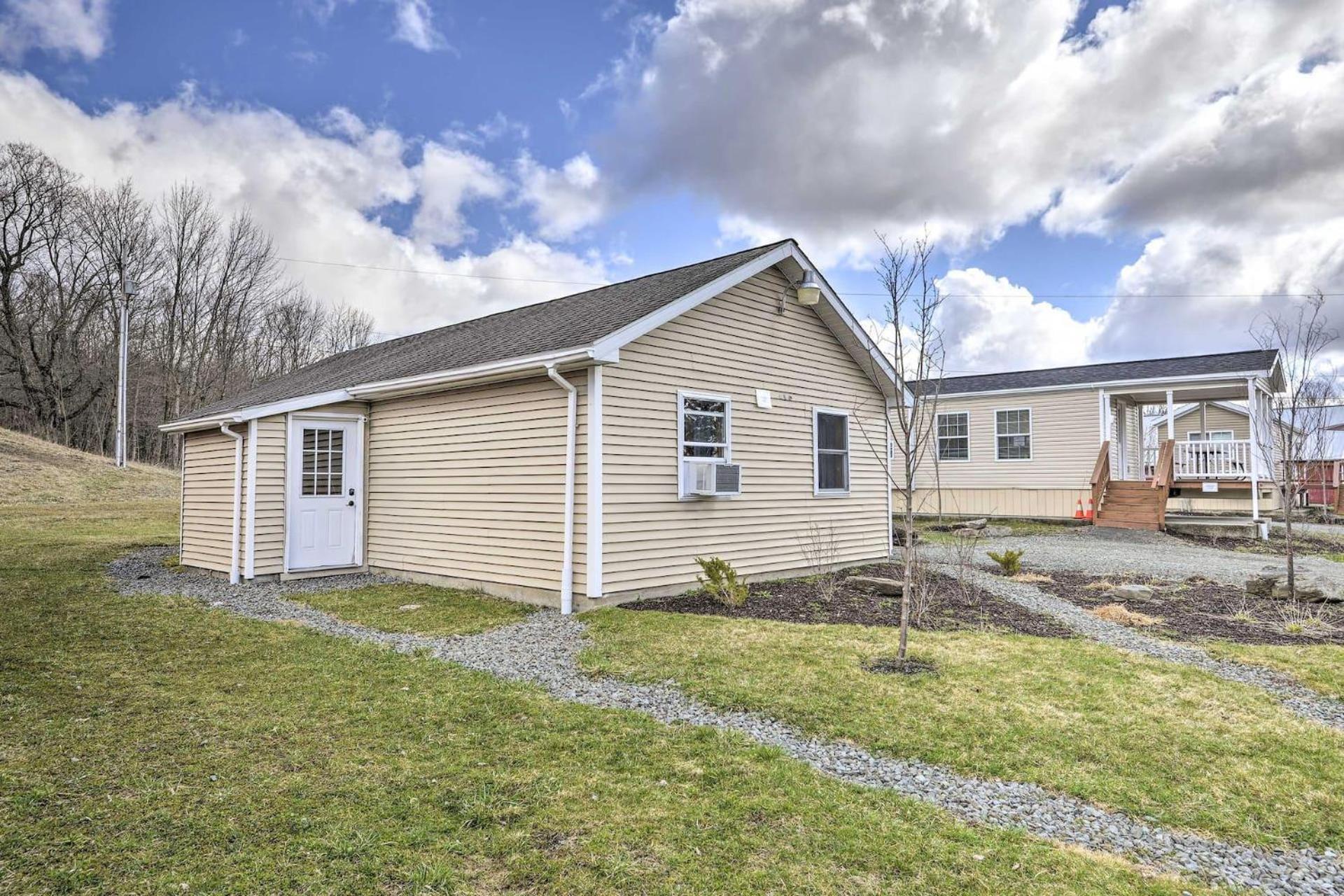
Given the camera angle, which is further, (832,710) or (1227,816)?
(832,710)

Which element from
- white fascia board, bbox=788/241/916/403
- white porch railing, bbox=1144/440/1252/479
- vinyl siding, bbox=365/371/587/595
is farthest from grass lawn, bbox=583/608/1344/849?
white porch railing, bbox=1144/440/1252/479

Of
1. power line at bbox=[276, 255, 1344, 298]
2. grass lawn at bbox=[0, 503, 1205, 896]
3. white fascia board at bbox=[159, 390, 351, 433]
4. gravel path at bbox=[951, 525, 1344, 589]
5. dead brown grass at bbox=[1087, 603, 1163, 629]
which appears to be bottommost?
grass lawn at bbox=[0, 503, 1205, 896]

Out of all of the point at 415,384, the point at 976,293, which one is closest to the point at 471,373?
the point at 415,384

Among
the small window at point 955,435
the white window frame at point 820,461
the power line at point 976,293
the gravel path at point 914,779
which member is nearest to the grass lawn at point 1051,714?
the gravel path at point 914,779

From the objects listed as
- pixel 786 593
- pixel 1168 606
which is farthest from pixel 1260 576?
pixel 786 593

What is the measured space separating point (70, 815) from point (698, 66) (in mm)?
12850

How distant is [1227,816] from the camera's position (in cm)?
324

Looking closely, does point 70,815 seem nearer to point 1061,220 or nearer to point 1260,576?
point 1260,576

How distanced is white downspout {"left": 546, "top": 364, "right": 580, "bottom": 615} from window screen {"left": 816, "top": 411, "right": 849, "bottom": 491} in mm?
4293

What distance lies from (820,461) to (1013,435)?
1168 cm

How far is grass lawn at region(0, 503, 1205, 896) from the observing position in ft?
8.85

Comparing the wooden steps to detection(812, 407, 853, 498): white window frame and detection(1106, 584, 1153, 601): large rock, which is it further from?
detection(812, 407, 853, 498): white window frame

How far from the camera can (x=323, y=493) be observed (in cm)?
1033

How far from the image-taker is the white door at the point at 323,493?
10.0 meters
